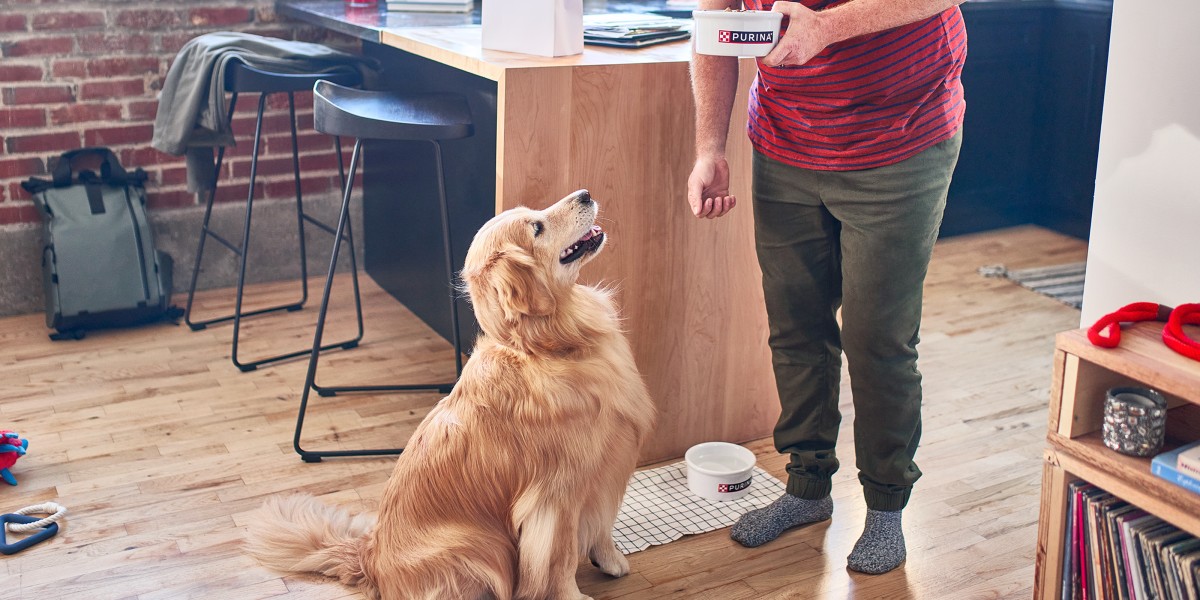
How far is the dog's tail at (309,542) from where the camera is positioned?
6.18 feet

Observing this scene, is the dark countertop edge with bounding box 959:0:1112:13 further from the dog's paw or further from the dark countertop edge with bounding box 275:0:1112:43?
the dog's paw

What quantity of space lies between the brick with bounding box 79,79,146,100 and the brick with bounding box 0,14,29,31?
0.74 feet

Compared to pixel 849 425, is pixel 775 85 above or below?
above

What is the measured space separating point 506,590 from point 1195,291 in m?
1.19

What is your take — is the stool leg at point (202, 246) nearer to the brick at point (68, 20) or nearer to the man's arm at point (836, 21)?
the brick at point (68, 20)

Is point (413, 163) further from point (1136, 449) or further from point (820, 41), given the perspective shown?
point (1136, 449)

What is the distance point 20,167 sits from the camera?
320 centimetres

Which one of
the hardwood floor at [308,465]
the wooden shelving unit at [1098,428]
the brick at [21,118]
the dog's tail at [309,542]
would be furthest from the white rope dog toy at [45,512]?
the wooden shelving unit at [1098,428]

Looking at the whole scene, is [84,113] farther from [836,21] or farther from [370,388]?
[836,21]

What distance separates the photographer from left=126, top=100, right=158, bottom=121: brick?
3.30m

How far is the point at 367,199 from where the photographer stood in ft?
11.8

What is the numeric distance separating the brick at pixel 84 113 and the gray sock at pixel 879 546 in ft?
8.55

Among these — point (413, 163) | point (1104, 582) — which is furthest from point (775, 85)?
point (413, 163)

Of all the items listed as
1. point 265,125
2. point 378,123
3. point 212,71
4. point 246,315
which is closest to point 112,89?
point 265,125
